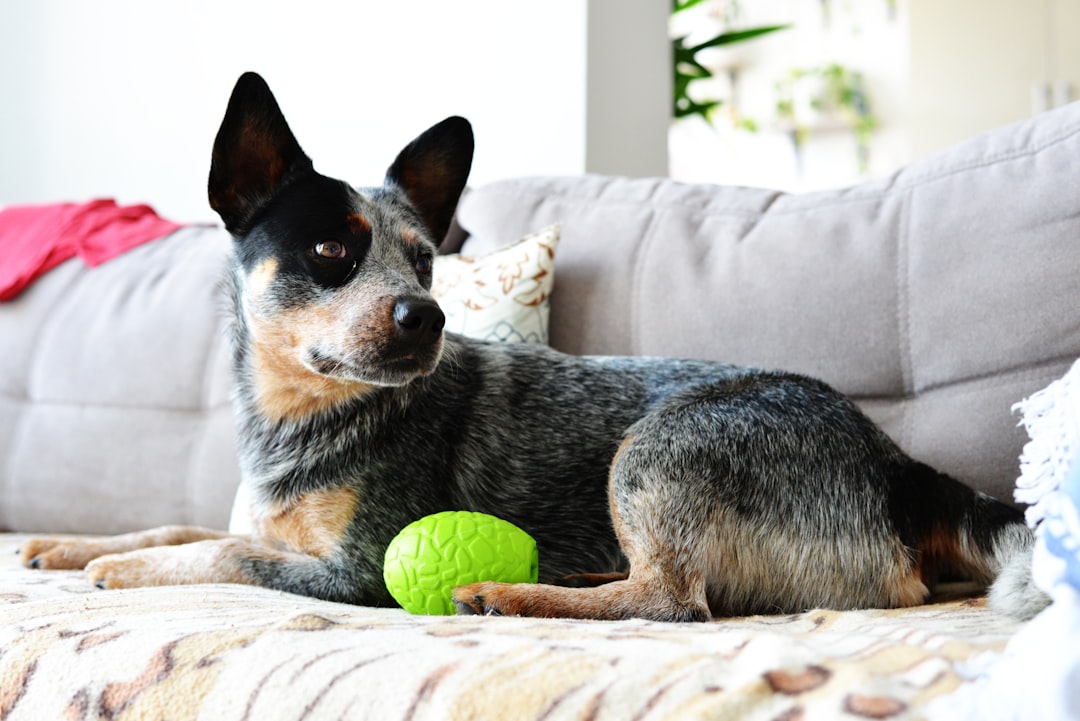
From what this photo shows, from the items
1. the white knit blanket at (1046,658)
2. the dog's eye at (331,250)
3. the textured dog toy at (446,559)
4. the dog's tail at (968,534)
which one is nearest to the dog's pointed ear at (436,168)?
the dog's eye at (331,250)

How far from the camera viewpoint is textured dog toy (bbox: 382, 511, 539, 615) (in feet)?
5.04

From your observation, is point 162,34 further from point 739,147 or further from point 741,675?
point 739,147

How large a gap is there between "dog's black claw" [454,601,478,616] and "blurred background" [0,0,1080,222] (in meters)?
2.12

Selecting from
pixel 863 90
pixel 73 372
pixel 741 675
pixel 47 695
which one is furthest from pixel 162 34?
pixel 863 90

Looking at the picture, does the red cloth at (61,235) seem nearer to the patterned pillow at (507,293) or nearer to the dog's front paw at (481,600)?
the patterned pillow at (507,293)

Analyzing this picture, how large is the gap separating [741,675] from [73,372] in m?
2.64

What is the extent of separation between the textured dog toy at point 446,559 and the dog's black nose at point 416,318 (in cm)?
32

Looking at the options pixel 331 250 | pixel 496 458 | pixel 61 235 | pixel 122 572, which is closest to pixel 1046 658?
pixel 496 458

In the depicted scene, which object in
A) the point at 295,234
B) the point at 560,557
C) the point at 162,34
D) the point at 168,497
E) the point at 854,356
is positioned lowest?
the point at 168,497

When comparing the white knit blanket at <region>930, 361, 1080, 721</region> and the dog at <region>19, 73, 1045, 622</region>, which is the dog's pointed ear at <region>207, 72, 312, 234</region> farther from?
the white knit blanket at <region>930, 361, 1080, 721</region>

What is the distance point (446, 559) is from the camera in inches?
60.5

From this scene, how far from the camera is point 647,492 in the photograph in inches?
63.2

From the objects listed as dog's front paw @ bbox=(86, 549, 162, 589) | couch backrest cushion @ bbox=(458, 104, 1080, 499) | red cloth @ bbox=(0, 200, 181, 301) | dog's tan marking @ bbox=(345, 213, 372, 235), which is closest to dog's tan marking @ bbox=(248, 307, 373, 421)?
dog's tan marking @ bbox=(345, 213, 372, 235)

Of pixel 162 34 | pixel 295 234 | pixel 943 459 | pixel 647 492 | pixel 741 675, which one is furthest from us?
pixel 162 34
